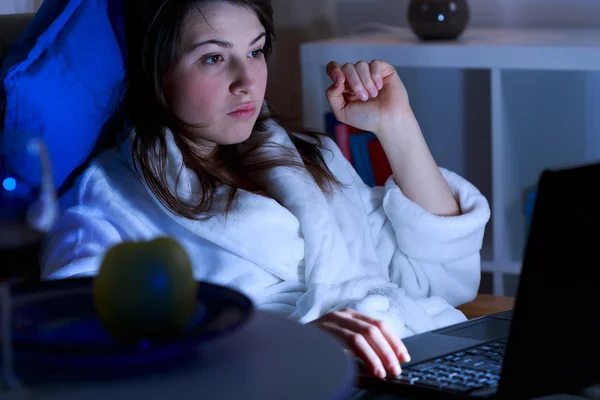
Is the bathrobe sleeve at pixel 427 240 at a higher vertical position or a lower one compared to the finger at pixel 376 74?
lower

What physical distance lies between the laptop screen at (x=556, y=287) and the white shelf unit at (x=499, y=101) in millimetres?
1388

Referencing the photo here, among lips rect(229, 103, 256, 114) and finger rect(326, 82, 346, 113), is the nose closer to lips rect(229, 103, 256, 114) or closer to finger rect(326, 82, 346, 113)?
lips rect(229, 103, 256, 114)

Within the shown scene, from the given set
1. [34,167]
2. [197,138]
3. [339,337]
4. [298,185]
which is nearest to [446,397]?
[339,337]

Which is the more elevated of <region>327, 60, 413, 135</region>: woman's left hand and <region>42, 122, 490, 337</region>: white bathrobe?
<region>327, 60, 413, 135</region>: woman's left hand

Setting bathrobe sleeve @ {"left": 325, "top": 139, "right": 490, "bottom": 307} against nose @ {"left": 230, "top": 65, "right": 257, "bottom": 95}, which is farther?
bathrobe sleeve @ {"left": 325, "top": 139, "right": 490, "bottom": 307}

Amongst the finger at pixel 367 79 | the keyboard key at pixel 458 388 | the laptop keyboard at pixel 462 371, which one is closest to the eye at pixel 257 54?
the finger at pixel 367 79

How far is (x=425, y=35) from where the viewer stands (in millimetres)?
2533

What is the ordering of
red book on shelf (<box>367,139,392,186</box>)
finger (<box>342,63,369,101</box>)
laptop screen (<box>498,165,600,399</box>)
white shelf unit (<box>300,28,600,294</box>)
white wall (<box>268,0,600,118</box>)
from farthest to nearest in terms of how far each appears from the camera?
1. white wall (<box>268,0,600,118</box>)
2. red book on shelf (<box>367,139,392,186</box>)
3. white shelf unit (<box>300,28,600,294</box>)
4. finger (<box>342,63,369,101</box>)
5. laptop screen (<box>498,165,600,399</box>)

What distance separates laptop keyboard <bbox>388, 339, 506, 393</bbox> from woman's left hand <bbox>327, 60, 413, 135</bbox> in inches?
28.4

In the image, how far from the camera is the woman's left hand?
1866mm

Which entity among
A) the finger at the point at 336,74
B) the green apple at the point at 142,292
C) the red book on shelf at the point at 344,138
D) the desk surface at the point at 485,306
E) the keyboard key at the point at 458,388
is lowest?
the desk surface at the point at 485,306

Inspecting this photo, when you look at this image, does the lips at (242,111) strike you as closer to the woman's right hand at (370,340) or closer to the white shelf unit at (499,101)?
the woman's right hand at (370,340)

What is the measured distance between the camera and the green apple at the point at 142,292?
831mm

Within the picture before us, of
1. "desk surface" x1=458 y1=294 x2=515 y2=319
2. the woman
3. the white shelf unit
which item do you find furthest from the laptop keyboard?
the white shelf unit
